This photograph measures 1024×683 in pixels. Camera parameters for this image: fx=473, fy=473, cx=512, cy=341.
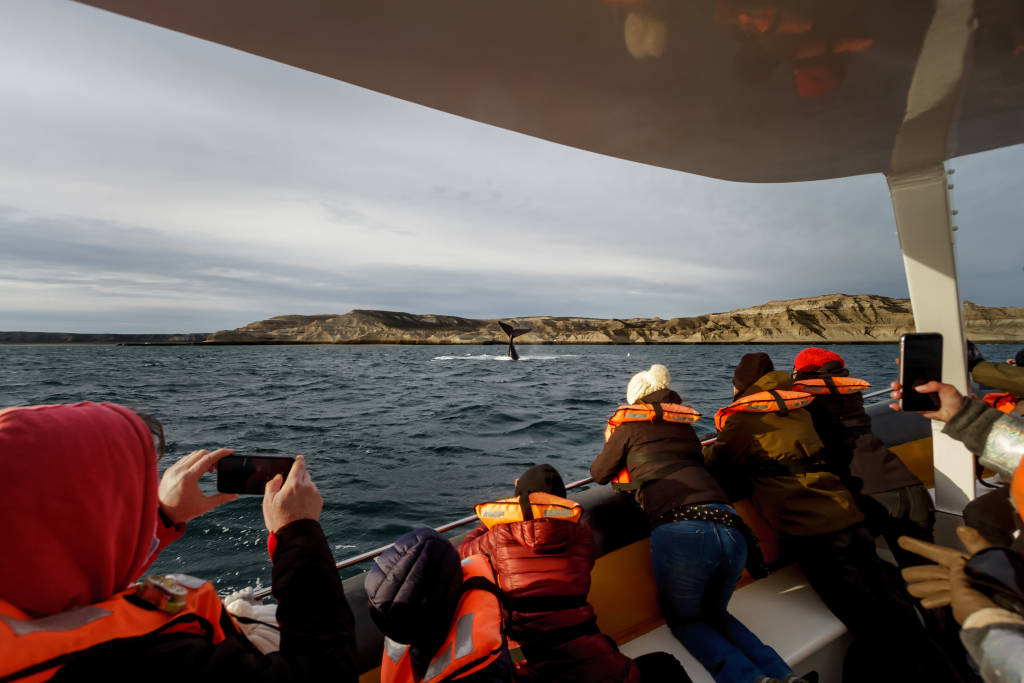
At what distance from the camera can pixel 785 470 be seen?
242 centimetres

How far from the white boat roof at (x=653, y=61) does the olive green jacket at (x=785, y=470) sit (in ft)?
4.37

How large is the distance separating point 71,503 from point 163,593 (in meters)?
0.23

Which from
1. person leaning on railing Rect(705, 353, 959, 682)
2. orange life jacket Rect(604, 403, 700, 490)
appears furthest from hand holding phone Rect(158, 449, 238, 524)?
person leaning on railing Rect(705, 353, 959, 682)

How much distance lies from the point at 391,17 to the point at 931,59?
1934 millimetres

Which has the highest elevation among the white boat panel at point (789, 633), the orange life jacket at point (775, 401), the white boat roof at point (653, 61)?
the white boat roof at point (653, 61)

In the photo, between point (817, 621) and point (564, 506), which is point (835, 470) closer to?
point (817, 621)

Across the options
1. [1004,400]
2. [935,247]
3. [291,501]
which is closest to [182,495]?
[291,501]

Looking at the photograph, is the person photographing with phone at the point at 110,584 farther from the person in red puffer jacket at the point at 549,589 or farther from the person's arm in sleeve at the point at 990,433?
the person's arm in sleeve at the point at 990,433

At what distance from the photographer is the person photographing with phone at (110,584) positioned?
636 mm

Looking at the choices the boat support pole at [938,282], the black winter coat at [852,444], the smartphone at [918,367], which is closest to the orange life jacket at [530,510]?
the smartphone at [918,367]

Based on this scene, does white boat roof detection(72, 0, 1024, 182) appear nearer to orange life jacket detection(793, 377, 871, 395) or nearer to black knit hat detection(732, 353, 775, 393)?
black knit hat detection(732, 353, 775, 393)

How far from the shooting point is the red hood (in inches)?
25.4

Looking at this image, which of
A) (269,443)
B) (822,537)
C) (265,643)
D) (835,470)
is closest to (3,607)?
(265,643)

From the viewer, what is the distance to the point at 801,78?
73.2 inches
